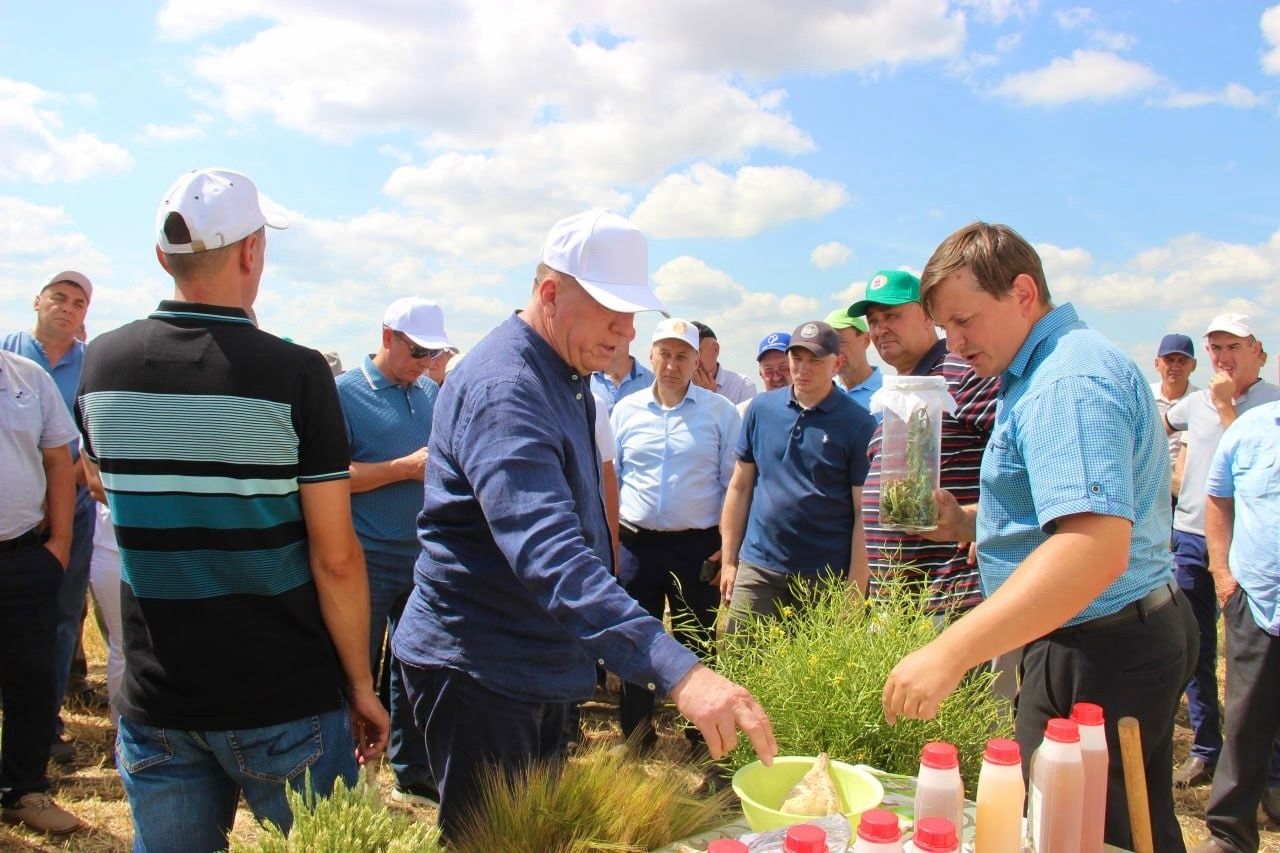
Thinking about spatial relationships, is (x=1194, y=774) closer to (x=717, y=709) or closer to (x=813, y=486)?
(x=813, y=486)

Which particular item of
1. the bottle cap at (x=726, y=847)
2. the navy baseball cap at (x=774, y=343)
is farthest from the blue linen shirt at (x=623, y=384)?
the bottle cap at (x=726, y=847)

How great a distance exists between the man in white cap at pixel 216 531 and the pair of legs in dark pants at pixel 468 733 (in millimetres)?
217

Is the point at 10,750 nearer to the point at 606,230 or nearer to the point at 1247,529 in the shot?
the point at 606,230

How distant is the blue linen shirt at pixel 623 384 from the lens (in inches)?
254

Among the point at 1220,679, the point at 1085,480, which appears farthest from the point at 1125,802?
the point at 1220,679

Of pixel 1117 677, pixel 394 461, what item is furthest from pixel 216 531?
pixel 394 461

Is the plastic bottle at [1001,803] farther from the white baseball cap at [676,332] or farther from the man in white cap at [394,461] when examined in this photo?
the white baseball cap at [676,332]

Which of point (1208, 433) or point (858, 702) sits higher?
point (1208, 433)

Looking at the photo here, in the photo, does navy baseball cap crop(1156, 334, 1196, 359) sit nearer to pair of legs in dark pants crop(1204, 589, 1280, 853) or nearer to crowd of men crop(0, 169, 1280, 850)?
pair of legs in dark pants crop(1204, 589, 1280, 853)

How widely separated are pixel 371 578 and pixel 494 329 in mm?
2448

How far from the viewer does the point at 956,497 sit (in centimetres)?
332

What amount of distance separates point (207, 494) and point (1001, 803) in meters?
1.59

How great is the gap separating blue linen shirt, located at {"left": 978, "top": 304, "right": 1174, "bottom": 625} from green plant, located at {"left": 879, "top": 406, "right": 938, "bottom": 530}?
1.54ft

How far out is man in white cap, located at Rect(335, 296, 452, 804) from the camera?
424 centimetres
